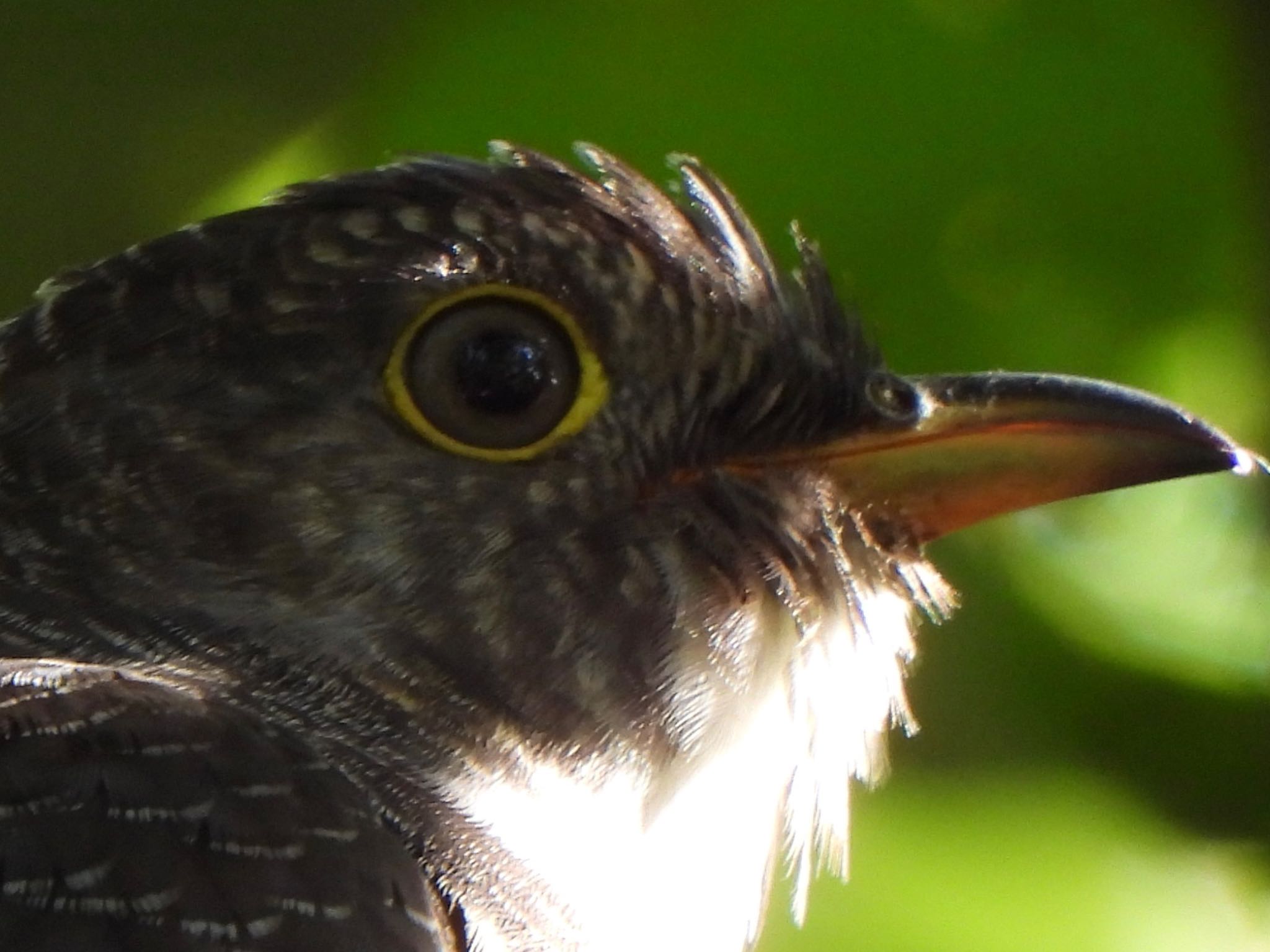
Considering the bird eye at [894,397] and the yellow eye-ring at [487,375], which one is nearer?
the yellow eye-ring at [487,375]

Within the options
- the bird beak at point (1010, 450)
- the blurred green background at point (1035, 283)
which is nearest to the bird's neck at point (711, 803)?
the bird beak at point (1010, 450)

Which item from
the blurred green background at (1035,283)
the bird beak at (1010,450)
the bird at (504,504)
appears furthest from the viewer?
the blurred green background at (1035,283)

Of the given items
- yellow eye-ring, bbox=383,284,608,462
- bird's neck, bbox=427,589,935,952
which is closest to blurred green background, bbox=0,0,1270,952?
bird's neck, bbox=427,589,935,952

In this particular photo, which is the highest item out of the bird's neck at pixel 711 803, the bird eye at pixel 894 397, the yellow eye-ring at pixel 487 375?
the bird eye at pixel 894 397

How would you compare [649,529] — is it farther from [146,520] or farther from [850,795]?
[850,795]

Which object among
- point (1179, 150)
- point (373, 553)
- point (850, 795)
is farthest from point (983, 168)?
point (373, 553)

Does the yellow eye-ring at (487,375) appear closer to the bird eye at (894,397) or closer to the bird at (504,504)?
the bird at (504,504)
